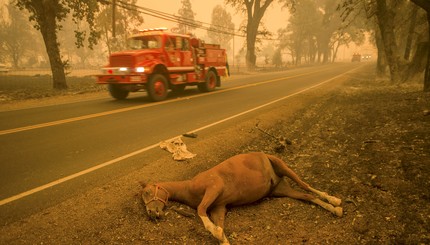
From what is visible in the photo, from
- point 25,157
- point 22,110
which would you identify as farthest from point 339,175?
point 22,110

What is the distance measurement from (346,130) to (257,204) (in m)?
4.16

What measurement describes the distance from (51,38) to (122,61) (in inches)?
344

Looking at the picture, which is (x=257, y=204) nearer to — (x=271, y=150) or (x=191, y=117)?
(x=271, y=150)

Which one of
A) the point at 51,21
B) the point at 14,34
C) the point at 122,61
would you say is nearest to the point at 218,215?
the point at 122,61

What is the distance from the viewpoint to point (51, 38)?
1725 centimetres

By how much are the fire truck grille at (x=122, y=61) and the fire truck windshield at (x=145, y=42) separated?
153cm

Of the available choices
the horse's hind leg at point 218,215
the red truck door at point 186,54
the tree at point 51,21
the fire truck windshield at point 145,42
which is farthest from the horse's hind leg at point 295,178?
the tree at point 51,21

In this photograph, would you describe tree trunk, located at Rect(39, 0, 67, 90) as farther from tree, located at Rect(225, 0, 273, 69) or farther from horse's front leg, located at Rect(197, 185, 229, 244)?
tree, located at Rect(225, 0, 273, 69)

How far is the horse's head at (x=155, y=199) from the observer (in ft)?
11.3

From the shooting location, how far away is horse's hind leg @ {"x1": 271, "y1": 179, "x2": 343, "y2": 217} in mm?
3560

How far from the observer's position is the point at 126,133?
7.21 m

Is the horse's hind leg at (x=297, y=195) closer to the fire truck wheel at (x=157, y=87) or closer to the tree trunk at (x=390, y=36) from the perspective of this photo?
the fire truck wheel at (x=157, y=87)

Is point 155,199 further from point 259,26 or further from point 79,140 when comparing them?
point 259,26

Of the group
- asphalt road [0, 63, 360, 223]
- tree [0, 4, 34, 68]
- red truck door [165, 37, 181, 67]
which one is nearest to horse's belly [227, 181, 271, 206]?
asphalt road [0, 63, 360, 223]
